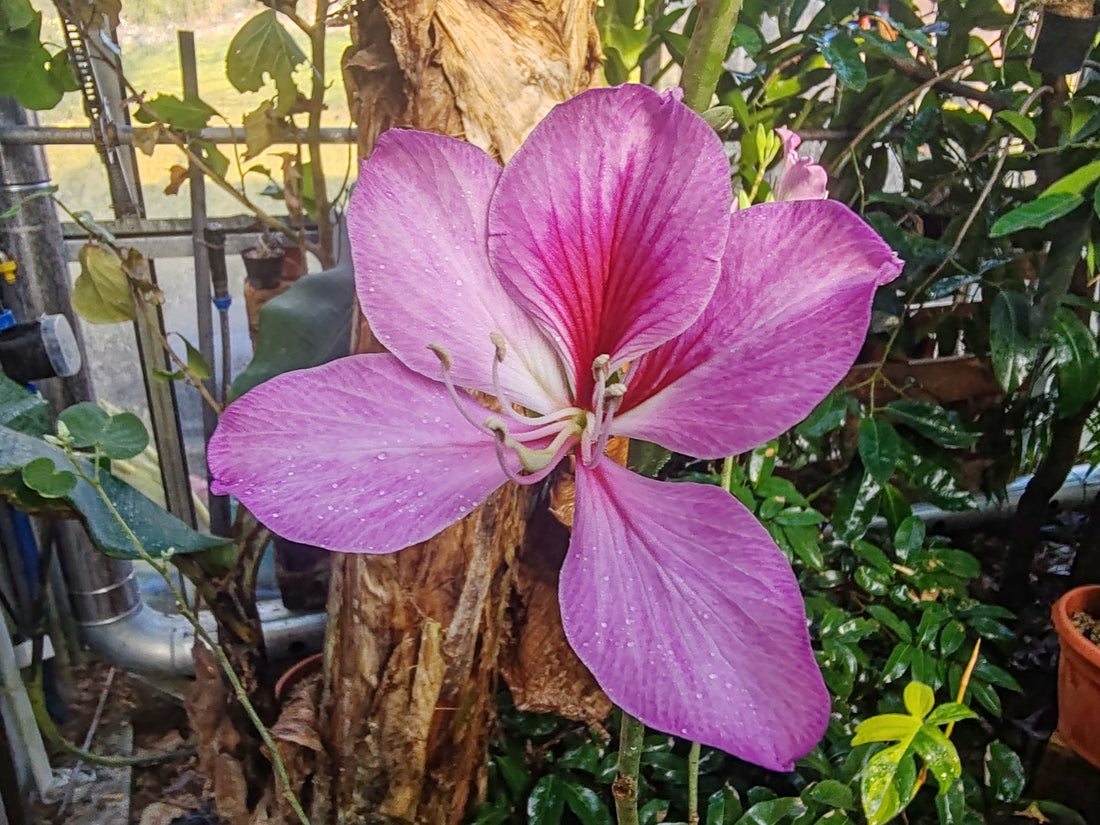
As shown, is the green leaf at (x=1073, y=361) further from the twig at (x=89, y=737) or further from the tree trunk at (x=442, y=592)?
the twig at (x=89, y=737)

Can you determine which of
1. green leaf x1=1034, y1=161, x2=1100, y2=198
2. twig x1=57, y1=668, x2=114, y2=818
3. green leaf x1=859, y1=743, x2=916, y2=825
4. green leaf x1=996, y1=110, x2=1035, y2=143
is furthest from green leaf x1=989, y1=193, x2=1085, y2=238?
twig x1=57, y1=668, x2=114, y2=818

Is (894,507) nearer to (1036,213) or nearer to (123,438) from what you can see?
(1036,213)

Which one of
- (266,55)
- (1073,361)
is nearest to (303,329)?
(266,55)

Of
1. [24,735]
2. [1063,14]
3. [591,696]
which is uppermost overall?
[1063,14]

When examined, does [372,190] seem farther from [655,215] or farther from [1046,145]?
[1046,145]

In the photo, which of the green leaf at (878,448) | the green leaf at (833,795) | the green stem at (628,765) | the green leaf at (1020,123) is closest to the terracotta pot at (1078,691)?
the green leaf at (878,448)

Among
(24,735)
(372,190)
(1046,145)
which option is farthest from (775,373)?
(24,735)

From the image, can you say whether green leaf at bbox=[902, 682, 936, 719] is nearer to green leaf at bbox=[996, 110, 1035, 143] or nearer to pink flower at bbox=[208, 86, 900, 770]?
pink flower at bbox=[208, 86, 900, 770]
